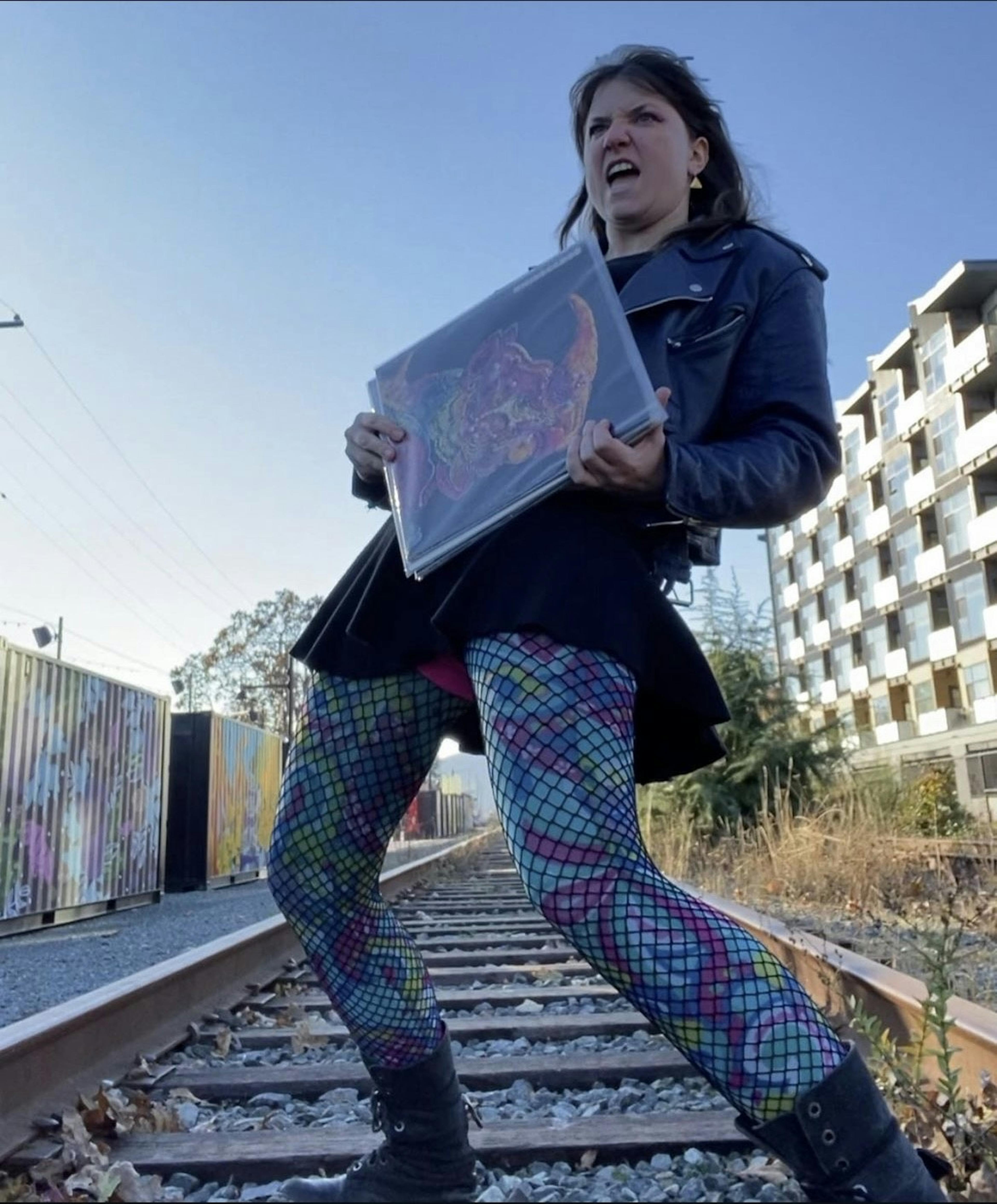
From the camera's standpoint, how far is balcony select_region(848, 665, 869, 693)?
39531 mm

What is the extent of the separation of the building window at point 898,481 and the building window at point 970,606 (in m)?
4.27

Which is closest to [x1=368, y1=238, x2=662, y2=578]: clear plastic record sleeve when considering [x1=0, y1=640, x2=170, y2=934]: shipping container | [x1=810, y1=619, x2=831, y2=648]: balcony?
[x1=0, y1=640, x2=170, y2=934]: shipping container

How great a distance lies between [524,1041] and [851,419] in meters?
39.3

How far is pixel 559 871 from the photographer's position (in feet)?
4.06

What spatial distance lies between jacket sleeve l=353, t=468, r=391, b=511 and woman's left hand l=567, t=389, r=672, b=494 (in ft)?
1.53

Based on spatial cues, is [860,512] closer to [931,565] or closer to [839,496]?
[839,496]

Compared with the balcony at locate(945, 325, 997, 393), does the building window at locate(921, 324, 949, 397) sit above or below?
above

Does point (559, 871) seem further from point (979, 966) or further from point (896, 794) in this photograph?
point (896, 794)

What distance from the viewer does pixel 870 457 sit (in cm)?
3809

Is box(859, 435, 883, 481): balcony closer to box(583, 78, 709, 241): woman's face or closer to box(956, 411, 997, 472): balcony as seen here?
box(956, 411, 997, 472): balcony

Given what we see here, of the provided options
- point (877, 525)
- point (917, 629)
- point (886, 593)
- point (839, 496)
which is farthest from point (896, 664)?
point (839, 496)

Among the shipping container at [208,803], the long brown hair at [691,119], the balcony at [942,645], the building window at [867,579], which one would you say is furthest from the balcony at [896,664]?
the long brown hair at [691,119]

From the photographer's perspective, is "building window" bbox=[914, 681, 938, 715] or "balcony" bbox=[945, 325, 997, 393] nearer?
"balcony" bbox=[945, 325, 997, 393]

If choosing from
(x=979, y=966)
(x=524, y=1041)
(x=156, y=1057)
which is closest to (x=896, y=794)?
(x=979, y=966)
